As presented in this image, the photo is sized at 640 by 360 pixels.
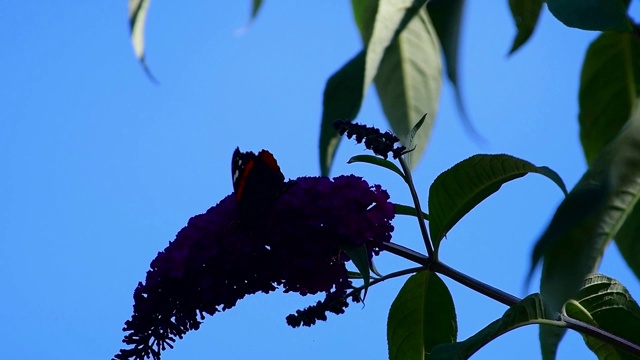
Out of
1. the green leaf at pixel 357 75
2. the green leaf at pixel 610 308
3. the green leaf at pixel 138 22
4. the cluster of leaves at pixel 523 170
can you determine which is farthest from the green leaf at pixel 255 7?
the green leaf at pixel 610 308

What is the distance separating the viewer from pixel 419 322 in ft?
3.84

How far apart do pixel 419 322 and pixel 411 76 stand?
0.94m

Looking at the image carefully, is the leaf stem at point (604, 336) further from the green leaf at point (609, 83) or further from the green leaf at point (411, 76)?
the green leaf at point (411, 76)

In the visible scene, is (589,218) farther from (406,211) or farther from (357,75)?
(357,75)

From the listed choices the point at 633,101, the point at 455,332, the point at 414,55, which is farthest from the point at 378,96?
the point at 455,332

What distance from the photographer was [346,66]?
162cm

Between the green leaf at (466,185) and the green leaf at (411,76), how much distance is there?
856 mm

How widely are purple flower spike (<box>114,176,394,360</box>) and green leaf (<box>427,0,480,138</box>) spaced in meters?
0.71

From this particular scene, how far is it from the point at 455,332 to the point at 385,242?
0.17 meters

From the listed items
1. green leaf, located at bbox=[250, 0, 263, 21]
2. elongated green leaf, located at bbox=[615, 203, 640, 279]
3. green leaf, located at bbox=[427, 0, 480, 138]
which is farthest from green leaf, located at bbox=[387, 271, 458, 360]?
green leaf, located at bbox=[250, 0, 263, 21]

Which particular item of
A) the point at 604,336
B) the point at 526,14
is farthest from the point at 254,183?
the point at 526,14

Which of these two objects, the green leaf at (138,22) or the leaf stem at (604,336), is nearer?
the leaf stem at (604,336)

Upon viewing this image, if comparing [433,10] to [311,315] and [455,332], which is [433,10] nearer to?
[455,332]

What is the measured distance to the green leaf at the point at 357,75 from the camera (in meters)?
1.58
